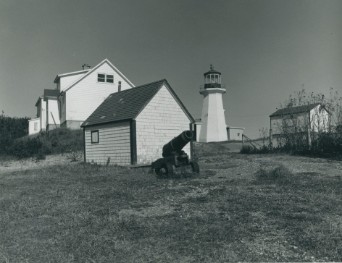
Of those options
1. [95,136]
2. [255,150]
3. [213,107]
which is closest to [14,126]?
[213,107]

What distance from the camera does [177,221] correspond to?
689cm

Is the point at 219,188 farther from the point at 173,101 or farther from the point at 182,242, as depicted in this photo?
the point at 173,101

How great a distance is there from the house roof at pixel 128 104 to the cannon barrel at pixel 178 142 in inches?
223

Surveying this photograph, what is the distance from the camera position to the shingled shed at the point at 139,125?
→ 19.2 meters

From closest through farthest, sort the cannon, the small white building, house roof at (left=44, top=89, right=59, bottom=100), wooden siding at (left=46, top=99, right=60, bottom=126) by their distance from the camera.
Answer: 1. the cannon
2. wooden siding at (left=46, top=99, right=60, bottom=126)
3. house roof at (left=44, top=89, right=59, bottom=100)
4. the small white building

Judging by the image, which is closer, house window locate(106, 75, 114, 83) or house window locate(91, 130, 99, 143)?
house window locate(91, 130, 99, 143)

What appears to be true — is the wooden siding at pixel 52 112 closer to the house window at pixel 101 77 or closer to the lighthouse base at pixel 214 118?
the house window at pixel 101 77

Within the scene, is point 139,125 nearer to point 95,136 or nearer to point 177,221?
point 95,136

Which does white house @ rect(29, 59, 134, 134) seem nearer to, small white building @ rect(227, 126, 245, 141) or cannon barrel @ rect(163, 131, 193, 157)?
small white building @ rect(227, 126, 245, 141)

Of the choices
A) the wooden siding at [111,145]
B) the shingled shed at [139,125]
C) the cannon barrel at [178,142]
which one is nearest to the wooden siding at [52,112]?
the wooden siding at [111,145]

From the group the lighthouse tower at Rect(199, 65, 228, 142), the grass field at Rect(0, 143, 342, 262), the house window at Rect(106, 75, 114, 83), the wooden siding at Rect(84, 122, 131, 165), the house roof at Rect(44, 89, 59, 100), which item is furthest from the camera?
the lighthouse tower at Rect(199, 65, 228, 142)

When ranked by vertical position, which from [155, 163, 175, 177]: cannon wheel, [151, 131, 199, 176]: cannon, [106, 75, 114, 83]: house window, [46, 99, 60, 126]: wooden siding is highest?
[106, 75, 114, 83]: house window

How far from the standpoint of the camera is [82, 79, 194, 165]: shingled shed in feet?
63.2

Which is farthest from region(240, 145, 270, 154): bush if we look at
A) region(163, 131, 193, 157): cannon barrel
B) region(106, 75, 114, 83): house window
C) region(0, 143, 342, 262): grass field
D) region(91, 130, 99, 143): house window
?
region(106, 75, 114, 83): house window
